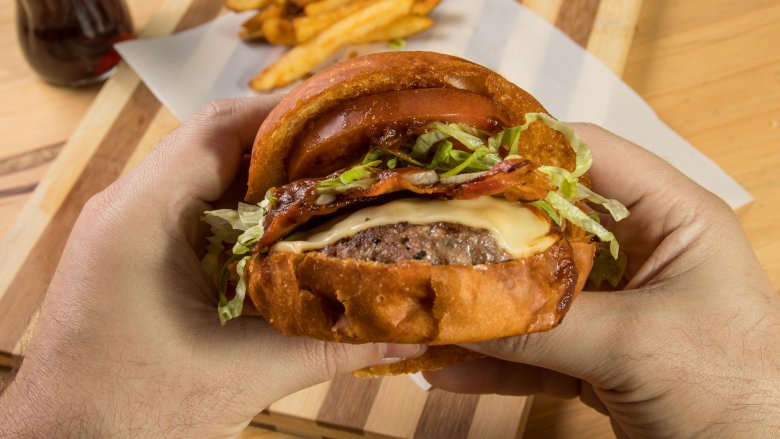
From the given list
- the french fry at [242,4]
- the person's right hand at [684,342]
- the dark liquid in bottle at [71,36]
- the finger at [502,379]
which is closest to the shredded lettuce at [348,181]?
the person's right hand at [684,342]

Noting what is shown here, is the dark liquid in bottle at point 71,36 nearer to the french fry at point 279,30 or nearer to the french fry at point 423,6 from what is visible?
the french fry at point 279,30

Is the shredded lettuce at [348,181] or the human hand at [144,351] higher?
the shredded lettuce at [348,181]

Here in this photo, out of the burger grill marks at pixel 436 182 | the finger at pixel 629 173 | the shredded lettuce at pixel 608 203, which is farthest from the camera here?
the finger at pixel 629 173

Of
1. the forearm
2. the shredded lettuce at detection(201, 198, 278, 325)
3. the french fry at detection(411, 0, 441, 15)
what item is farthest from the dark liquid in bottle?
the forearm

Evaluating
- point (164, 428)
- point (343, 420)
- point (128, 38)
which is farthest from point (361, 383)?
point (128, 38)

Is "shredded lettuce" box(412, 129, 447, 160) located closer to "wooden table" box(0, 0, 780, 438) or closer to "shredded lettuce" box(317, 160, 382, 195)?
"shredded lettuce" box(317, 160, 382, 195)

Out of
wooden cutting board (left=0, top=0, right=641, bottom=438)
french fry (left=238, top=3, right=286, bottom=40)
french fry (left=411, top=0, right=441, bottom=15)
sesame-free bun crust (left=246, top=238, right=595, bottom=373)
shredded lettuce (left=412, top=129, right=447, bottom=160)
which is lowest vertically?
wooden cutting board (left=0, top=0, right=641, bottom=438)

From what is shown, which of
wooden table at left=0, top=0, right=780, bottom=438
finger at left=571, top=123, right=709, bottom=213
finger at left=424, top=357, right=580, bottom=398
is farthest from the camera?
wooden table at left=0, top=0, right=780, bottom=438
